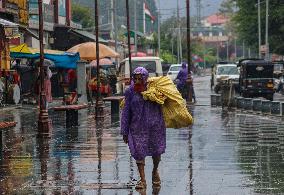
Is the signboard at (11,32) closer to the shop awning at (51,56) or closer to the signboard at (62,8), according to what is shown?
the shop awning at (51,56)

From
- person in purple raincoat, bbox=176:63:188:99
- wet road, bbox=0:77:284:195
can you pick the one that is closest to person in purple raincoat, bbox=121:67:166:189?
wet road, bbox=0:77:284:195

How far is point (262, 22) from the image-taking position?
73188 millimetres

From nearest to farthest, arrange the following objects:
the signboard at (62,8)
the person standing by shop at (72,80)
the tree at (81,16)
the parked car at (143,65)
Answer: the person standing by shop at (72,80) → the parked car at (143,65) → the signboard at (62,8) → the tree at (81,16)

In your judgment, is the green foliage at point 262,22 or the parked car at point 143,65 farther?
the green foliage at point 262,22

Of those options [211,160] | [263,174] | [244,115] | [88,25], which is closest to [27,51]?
[244,115]

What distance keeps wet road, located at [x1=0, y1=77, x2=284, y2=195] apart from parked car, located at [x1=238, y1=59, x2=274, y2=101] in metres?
19.6

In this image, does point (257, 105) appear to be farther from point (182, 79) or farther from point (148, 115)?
point (148, 115)

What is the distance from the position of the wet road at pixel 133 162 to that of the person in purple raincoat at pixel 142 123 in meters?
0.51

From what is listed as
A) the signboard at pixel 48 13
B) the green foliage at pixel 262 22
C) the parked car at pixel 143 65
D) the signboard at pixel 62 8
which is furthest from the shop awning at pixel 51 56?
the green foliage at pixel 262 22

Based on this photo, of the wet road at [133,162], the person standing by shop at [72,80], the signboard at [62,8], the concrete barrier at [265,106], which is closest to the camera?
the wet road at [133,162]

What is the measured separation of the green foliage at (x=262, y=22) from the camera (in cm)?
6969

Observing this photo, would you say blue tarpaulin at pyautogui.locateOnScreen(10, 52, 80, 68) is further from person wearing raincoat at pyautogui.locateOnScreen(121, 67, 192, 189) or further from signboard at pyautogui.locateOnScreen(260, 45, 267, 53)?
signboard at pyautogui.locateOnScreen(260, 45, 267, 53)

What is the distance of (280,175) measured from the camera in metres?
12.4

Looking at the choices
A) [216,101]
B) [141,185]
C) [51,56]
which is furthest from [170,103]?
[216,101]
